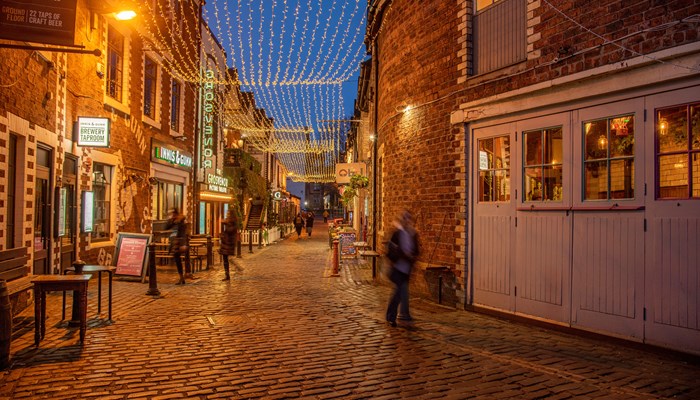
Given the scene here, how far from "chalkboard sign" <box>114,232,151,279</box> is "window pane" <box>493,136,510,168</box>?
24.2 feet

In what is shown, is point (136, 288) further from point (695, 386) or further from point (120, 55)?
point (695, 386)

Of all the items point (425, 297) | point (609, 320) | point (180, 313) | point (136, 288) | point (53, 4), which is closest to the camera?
point (609, 320)

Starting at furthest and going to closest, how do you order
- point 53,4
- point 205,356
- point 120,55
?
point 120,55 < point 53,4 < point 205,356

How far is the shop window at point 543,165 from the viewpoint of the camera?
7320 millimetres

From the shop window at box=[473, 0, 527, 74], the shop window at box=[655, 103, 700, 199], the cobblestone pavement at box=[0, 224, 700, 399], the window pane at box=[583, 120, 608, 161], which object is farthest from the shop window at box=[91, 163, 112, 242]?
the shop window at box=[655, 103, 700, 199]

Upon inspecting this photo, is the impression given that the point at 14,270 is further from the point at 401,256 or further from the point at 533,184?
the point at 533,184

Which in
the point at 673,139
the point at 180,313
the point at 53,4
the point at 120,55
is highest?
the point at 120,55

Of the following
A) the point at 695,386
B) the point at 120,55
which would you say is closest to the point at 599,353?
the point at 695,386

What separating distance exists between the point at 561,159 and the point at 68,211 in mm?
9921

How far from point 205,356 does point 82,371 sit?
4.01 feet

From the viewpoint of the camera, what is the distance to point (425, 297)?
9719 millimetres

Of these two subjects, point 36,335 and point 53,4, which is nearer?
point 36,335

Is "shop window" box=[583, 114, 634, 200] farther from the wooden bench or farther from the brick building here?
the wooden bench

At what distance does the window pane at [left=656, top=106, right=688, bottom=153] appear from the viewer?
5801 millimetres
